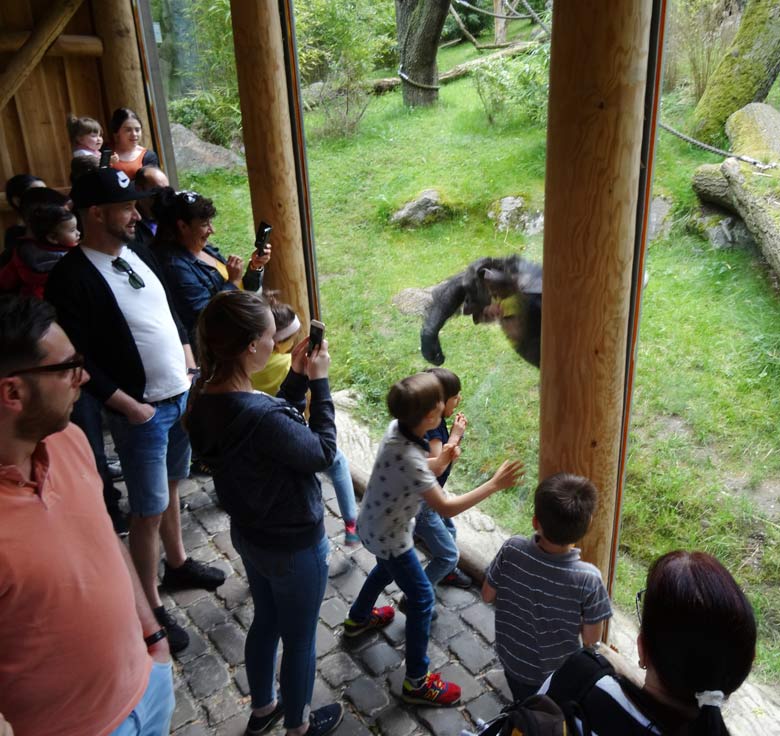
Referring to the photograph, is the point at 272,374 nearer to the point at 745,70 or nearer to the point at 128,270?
the point at 128,270

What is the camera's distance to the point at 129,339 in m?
2.73

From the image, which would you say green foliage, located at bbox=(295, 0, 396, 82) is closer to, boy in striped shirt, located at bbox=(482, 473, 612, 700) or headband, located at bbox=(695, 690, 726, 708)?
boy in striped shirt, located at bbox=(482, 473, 612, 700)

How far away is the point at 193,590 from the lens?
3.39 meters

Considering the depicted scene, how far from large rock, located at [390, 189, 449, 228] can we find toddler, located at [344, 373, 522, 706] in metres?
1.28

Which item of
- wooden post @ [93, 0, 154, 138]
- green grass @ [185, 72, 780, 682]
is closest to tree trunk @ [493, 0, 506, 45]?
green grass @ [185, 72, 780, 682]

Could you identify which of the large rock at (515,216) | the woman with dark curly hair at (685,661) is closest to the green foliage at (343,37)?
the large rock at (515,216)

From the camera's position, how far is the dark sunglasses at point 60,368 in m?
1.50

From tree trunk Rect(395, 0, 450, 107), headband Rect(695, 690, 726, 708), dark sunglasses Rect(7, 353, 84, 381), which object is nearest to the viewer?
headband Rect(695, 690, 726, 708)

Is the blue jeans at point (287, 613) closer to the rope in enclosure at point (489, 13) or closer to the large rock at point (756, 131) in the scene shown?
the large rock at point (756, 131)

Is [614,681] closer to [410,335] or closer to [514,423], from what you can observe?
[514,423]

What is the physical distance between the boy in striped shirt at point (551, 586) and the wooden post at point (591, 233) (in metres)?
0.47

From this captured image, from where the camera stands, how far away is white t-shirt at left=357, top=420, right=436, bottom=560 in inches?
97.3

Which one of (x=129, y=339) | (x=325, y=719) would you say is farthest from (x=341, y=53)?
(x=325, y=719)

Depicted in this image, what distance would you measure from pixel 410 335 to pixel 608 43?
2.08 m
